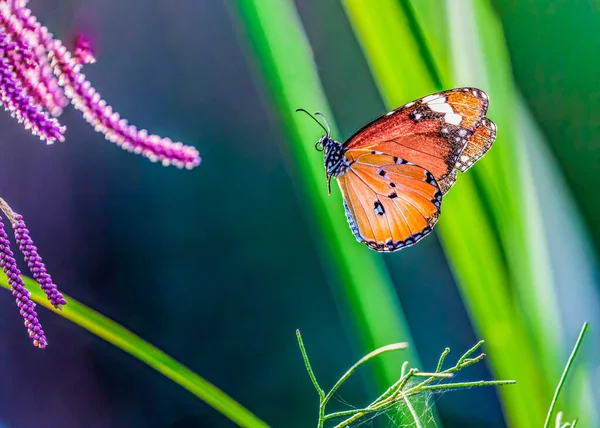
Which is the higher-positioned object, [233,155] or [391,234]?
[233,155]

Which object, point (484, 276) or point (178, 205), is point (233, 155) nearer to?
point (178, 205)

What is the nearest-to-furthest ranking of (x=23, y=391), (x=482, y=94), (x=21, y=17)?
(x=21, y=17)
(x=482, y=94)
(x=23, y=391)

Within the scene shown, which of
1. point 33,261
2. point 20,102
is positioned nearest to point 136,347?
point 33,261

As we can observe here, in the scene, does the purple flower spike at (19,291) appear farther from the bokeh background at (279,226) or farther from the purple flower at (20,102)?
the bokeh background at (279,226)

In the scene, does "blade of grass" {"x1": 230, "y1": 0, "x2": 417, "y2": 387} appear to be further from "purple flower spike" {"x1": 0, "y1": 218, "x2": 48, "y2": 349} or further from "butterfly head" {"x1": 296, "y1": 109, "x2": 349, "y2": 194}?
"purple flower spike" {"x1": 0, "y1": 218, "x2": 48, "y2": 349}

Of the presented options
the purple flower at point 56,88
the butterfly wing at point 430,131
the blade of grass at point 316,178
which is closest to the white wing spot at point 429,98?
the butterfly wing at point 430,131

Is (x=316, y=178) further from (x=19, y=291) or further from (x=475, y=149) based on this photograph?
(x=19, y=291)

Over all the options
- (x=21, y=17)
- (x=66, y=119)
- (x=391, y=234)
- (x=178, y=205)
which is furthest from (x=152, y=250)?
(x=21, y=17)

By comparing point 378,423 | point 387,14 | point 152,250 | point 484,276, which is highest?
point 387,14
